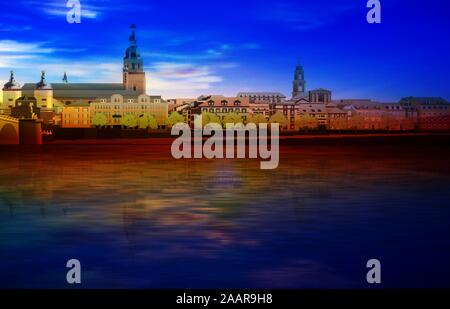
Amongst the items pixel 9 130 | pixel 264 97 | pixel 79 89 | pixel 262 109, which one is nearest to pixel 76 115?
pixel 79 89

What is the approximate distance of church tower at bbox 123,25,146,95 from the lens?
544 ft

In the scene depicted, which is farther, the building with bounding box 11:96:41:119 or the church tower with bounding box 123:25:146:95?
the church tower with bounding box 123:25:146:95

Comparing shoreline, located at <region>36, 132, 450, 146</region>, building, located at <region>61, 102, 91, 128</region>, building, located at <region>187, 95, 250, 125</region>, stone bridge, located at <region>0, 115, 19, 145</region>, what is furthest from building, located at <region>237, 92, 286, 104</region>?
stone bridge, located at <region>0, 115, 19, 145</region>

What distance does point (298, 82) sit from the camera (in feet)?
585

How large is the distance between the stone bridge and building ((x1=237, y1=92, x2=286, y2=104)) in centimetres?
8449

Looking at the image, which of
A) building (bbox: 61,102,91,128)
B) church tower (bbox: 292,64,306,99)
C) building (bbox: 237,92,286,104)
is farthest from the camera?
church tower (bbox: 292,64,306,99)

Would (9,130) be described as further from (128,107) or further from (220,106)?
(220,106)

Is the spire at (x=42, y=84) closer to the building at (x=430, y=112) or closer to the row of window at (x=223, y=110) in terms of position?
the row of window at (x=223, y=110)

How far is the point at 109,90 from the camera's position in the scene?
162m

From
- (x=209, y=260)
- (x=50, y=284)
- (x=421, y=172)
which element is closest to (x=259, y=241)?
(x=209, y=260)

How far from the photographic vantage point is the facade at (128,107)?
143000 mm

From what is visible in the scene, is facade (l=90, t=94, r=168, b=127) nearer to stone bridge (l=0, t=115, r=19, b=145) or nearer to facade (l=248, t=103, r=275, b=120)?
facade (l=248, t=103, r=275, b=120)

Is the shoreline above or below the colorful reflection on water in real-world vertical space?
above
